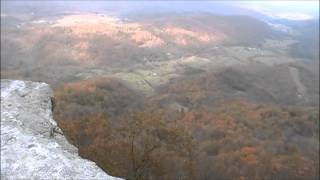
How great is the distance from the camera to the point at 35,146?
44.8 feet

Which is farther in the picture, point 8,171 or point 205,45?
point 205,45

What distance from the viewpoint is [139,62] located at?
12456cm

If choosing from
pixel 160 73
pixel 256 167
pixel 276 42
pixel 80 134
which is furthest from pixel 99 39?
pixel 80 134

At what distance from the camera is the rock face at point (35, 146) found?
1248 cm

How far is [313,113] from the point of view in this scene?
85.2m

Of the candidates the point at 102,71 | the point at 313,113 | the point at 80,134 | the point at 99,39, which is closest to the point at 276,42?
the point at 99,39

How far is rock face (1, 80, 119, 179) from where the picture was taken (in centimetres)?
1248

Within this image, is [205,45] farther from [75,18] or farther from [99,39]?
[75,18]

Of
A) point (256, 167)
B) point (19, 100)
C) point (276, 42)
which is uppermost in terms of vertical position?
point (19, 100)

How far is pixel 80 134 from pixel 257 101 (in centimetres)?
6543

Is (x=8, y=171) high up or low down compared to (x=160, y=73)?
up

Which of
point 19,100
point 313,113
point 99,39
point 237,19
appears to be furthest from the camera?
point 237,19

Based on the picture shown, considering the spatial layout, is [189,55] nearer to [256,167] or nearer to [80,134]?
[256,167]

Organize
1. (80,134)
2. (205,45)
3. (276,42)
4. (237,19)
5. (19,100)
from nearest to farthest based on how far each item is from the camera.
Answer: (19,100)
(80,134)
(205,45)
(276,42)
(237,19)
